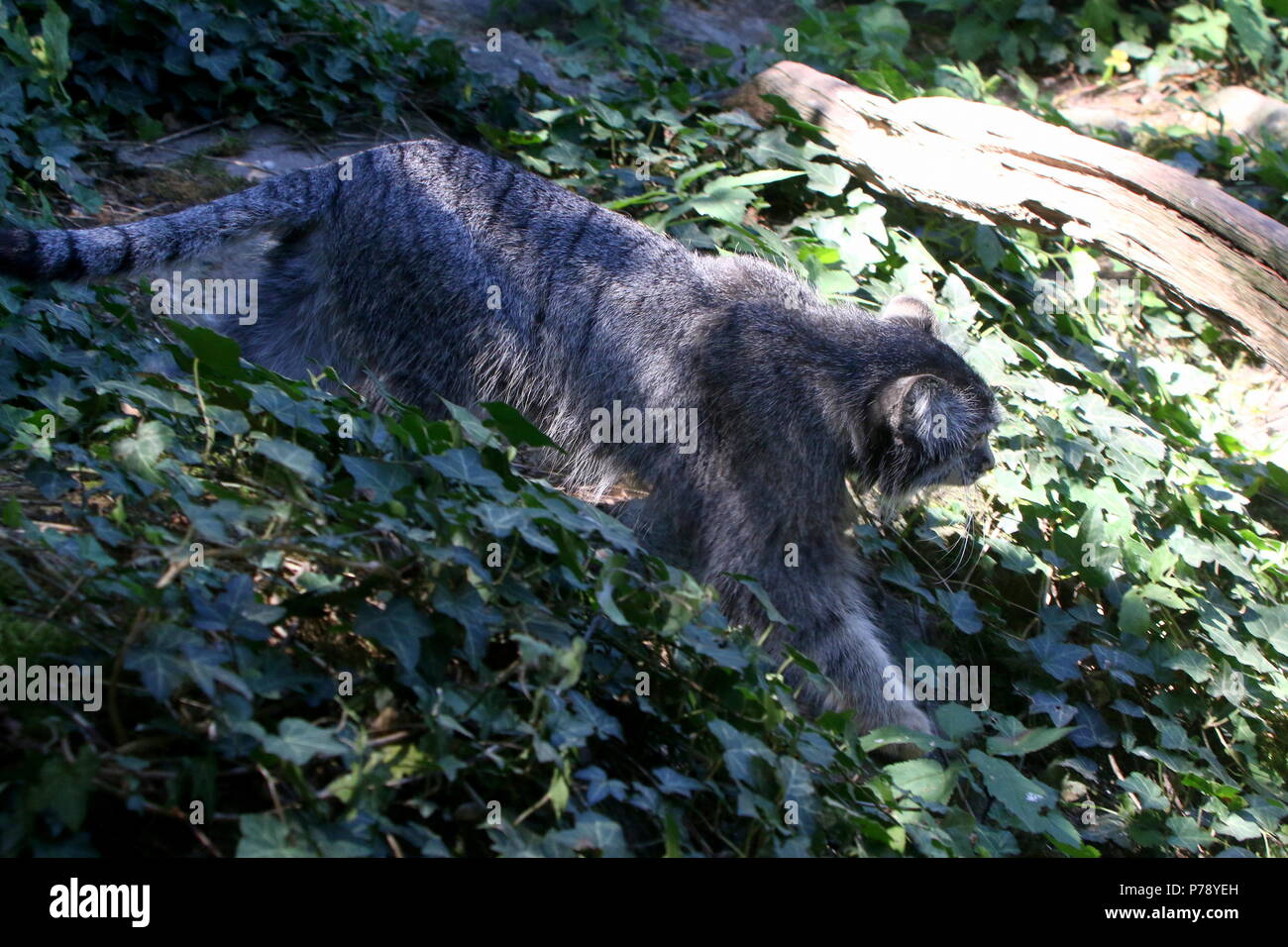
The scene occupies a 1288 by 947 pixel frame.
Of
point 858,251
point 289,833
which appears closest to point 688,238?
point 858,251

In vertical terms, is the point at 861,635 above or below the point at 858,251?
below

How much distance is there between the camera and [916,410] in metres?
4.89

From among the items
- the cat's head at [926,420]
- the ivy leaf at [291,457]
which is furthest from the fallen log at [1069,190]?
the ivy leaf at [291,457]

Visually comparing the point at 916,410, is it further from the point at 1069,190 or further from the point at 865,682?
the point at 1069,190

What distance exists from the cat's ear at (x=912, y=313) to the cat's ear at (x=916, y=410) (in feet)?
1.76

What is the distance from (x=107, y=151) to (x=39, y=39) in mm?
628

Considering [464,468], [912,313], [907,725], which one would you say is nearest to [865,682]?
[907,725]

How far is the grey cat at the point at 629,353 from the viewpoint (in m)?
4.80

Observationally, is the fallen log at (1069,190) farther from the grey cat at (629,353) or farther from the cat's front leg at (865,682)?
the cat's front leg at (865,682)

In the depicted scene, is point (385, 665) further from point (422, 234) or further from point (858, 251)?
point (858, 251)

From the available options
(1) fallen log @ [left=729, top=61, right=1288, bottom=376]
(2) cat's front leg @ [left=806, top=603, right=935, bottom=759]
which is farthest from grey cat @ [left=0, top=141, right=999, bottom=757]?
(1) fallen log @ [left=729, top=61, right=1288, bottom=376]

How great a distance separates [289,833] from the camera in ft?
7.82

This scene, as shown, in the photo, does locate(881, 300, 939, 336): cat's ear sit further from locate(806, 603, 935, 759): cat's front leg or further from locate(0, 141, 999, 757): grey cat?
locate(806, 603, 935, 759): cat's front leg

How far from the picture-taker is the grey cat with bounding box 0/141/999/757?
480 cm
